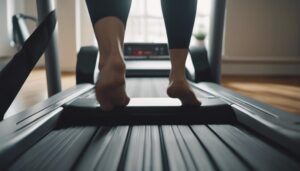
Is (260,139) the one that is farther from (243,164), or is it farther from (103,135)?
(103,135)

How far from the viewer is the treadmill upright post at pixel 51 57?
1.63 metres

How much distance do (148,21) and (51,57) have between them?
3044mm

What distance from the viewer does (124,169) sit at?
621 millimetres

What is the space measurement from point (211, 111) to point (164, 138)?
0.28 meters

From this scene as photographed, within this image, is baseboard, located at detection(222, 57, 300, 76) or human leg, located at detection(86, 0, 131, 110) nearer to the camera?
human leg, located at detection(86, 0, 131, 110)

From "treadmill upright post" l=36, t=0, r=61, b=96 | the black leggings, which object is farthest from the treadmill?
"treadmill upright post" l=36, t=0, r=61, b=96

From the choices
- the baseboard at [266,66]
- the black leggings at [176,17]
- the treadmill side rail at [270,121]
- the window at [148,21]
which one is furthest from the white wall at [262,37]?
the black leggings at [176,17]

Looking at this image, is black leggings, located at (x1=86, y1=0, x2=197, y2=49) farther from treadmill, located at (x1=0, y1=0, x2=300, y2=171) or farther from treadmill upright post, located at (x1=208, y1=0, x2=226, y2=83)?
treadmill upright post, located at (x1=208, y1=0, x2=226, y2=83)

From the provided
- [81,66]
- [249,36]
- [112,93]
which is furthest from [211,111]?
[249,36]

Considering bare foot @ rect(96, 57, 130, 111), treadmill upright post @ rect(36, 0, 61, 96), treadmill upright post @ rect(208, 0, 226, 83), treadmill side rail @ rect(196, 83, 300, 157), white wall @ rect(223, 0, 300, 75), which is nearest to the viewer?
treadmill side rail @ rect(196, 83, 300, 157)

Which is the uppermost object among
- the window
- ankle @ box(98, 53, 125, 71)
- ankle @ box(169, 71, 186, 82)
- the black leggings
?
the window

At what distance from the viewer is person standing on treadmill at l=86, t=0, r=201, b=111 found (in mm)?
857

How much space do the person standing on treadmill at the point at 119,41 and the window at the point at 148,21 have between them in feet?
11.8

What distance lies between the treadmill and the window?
11.1 feet
